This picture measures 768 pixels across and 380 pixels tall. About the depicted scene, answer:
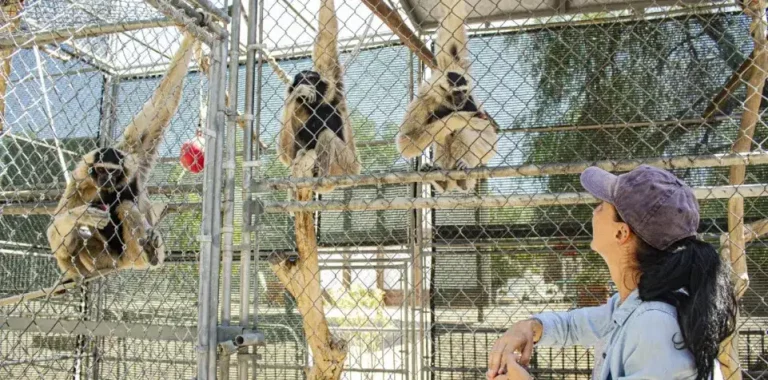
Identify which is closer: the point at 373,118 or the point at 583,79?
the point at 583,79

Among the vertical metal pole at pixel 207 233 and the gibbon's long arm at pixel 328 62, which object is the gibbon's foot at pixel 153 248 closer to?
the gibbon's long arm at pixel 328 62

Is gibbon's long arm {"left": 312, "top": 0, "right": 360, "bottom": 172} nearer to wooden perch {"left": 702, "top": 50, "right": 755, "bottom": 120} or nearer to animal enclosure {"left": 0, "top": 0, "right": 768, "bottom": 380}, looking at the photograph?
animal enclosure {"left": 0, "top": 0, "right": 768, "bottom": 380}

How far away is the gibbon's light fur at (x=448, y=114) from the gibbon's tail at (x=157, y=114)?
84.2 inches

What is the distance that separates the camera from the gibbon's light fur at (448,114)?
4902 mm

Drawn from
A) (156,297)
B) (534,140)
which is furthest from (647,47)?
(156,297)

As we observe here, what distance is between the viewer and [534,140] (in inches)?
255

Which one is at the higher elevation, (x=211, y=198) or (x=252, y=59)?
(x=252, y=59)

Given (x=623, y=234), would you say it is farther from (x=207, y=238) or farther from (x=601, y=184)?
(x=207, y=238)

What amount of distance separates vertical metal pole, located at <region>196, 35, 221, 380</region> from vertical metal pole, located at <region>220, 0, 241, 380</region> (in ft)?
0.24

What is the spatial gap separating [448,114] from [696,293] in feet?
12.9

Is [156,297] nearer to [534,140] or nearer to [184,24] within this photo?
[534,140]

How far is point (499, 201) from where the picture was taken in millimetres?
2643

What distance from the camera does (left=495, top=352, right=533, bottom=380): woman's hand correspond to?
60.9 inches

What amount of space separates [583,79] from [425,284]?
3020 millimetres
